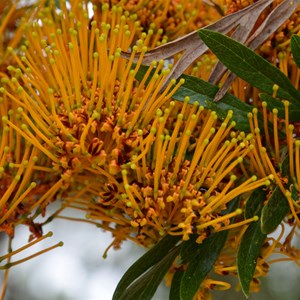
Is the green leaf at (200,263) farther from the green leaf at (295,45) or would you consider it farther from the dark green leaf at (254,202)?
the green leaf at (295,45)

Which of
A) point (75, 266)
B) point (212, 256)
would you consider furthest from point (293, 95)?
point (75, 266)

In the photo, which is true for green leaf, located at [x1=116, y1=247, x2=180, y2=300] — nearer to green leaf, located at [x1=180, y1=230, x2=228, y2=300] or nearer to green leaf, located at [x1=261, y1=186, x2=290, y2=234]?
green leaf, located at [x1=180, y1=230, x2=228, y2=300]

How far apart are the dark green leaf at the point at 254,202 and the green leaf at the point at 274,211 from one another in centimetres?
3

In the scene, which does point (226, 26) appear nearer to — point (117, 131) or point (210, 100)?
point (210, 100)

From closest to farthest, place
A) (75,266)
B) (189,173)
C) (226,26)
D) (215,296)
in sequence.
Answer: (189,173)
(226,26)
(215,296)
(75,266)

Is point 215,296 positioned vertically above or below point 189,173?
below

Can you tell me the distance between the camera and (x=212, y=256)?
3.15 ft

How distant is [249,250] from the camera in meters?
0.93

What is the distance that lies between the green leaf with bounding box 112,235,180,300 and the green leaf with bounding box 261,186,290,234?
0.16m

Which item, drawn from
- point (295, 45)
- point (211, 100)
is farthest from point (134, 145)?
point (295, 45)

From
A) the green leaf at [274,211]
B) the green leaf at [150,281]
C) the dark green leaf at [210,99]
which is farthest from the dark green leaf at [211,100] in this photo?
the green leaf at [150,281]

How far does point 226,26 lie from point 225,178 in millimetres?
225

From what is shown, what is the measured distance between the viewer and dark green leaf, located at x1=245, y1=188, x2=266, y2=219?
95 cm

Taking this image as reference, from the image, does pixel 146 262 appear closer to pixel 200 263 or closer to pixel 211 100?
pixel 200 263
